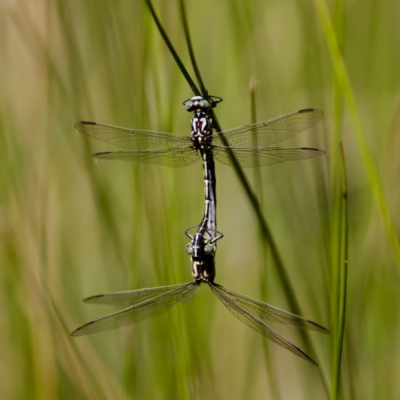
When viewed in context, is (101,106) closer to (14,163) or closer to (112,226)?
(14,163)

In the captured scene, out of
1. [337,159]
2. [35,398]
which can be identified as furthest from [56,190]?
[337,159]

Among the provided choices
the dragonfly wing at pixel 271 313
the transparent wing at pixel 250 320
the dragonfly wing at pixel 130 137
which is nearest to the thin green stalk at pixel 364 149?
the dragonfly wing at pixel 271 313

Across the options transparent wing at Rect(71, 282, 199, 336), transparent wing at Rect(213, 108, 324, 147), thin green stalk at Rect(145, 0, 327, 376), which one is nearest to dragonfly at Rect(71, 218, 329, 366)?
transparent wing at Rect(71, 282, 199, 336)

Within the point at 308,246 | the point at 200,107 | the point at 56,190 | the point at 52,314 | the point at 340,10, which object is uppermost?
the point at 340,10

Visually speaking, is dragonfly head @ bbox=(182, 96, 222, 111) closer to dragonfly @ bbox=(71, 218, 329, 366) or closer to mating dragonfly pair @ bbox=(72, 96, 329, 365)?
mating dragonfly pair @ bbox=(72, 96, 329, 365)

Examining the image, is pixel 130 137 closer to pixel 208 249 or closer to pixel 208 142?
pixel 208 142

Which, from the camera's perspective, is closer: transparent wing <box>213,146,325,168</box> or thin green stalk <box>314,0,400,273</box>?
thin green stalk <box>314,0,400,273</box>

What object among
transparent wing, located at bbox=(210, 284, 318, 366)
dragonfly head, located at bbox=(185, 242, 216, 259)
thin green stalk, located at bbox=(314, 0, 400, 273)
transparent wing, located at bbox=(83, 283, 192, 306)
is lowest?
transparent wing, located at bbox=(210, 284, 318, 366)

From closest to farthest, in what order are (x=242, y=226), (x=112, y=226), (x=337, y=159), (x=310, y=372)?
(x=337, y=159) < (x=310, y=372) < (x=112, y=226) < (x=242, y=226)
